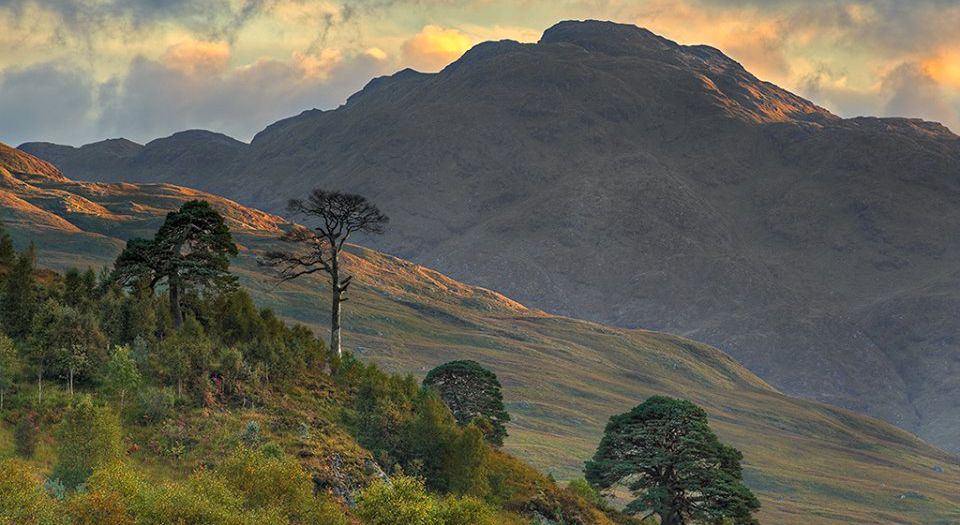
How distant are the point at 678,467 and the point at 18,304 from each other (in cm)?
4807

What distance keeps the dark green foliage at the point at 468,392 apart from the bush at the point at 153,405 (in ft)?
140

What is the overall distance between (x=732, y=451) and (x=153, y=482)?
4735cm

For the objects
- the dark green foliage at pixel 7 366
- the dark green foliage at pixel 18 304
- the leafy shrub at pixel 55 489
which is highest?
the dark green foliage at pixel 18 304

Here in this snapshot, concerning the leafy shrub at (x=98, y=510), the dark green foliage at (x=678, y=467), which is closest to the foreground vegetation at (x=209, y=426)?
the leafy shrub at (x=98, y=510)

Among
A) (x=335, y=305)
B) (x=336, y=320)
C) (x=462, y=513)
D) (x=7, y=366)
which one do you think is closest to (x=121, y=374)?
(x=7, y=366)

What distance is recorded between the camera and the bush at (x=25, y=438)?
143 feet

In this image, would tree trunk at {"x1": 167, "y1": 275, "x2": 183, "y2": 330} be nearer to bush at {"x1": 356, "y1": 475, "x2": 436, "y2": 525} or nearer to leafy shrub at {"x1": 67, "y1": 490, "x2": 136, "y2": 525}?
bush at {"x1": 356, "y1": 475, "x2": 436, "y2": 525}

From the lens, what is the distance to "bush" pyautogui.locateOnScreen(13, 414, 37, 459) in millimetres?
43656

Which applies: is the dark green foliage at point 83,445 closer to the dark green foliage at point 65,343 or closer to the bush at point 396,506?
the dark green foliage at point 65,343

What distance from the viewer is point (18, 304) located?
2149 inches

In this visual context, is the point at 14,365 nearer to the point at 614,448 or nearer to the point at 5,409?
the point at 5,409

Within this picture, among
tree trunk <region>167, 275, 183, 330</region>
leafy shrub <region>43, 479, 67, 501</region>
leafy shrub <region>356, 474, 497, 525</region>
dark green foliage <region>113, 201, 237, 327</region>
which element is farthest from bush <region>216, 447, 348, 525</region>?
dark green foliage <region>113, 201, 237, 327</region>

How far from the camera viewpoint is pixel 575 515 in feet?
203

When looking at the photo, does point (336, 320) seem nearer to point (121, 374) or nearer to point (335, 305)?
point (335, 305)
